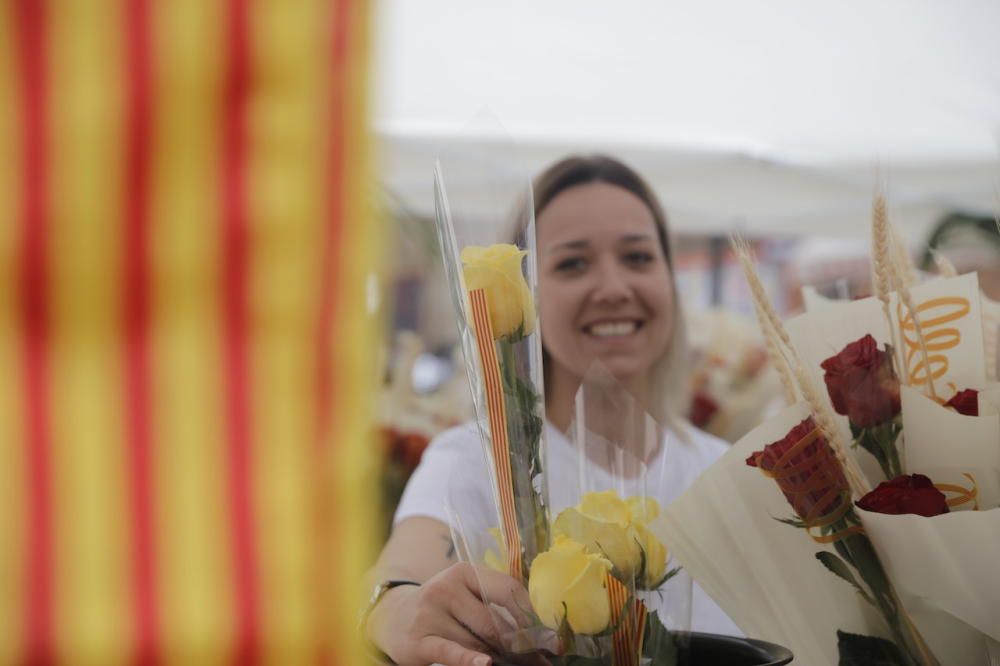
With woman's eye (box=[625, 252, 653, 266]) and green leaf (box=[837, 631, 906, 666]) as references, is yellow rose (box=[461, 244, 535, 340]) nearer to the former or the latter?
green leaf (box=[837, 631, 906, 666])

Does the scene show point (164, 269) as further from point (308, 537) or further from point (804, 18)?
point (804, 18)

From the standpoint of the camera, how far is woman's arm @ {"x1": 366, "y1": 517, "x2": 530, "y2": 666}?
0.67 metres

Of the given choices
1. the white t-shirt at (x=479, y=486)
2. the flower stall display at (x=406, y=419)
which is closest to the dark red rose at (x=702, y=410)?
the flower stall display at (x=406, y=419)

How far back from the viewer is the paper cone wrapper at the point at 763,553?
69 cm

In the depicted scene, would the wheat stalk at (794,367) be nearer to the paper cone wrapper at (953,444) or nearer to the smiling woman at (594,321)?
the paper cone wrapper at (953,444)

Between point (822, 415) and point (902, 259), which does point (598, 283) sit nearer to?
point (902, 259)

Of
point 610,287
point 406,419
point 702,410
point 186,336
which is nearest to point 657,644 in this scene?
point 186,336

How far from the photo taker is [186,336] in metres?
0.59

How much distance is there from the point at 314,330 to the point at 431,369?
8.72ft

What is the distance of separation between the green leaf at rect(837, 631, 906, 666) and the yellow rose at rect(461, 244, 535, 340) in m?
0.30

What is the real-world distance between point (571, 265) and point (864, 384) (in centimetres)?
72

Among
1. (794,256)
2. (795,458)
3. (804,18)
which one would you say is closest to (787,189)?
(804,18)

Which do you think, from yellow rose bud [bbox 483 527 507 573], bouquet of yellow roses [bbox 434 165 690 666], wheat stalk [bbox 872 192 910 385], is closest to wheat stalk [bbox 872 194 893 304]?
wheat stalk [bbox 872 192 910 385]

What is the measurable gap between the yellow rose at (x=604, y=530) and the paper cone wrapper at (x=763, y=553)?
4cm
